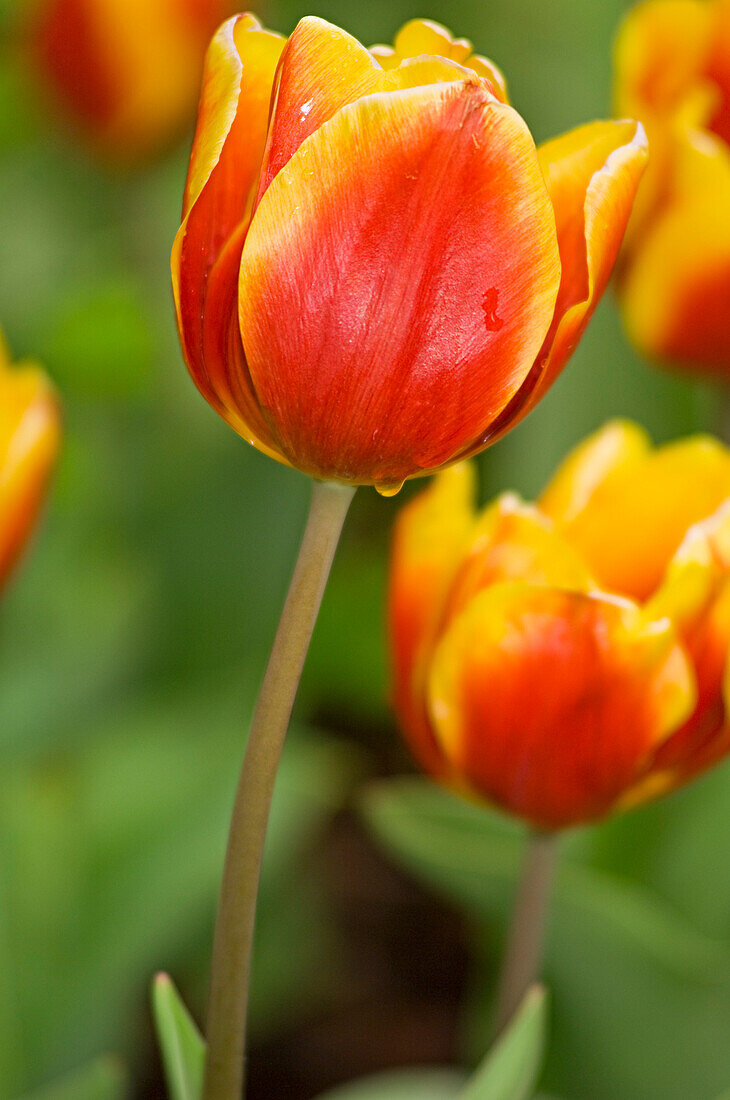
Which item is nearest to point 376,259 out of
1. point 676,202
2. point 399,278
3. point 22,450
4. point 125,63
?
point 399,278

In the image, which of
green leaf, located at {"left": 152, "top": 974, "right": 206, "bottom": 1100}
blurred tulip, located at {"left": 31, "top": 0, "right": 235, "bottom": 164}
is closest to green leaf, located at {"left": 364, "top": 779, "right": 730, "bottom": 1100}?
green leaf, located at {"left": 152, "top": 974, "right": 206, "bottom": 1100}

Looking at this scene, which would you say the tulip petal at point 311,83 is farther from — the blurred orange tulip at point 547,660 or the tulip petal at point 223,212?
the blurred orange tulip at point 547,660

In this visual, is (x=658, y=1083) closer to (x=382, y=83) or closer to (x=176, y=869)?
(x=176, y=869)

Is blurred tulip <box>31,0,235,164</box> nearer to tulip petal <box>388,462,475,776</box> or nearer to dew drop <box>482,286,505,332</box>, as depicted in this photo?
tulip petal <box>388,462,475,776</box>

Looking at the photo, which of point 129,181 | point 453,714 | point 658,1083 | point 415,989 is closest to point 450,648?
point 453,714

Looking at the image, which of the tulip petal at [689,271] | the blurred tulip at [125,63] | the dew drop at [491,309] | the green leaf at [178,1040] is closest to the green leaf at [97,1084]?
the green leaf at [178,1040]

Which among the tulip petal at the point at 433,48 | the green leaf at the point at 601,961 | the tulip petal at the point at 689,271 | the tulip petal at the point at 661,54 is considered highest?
the tulip petal at the point at 433,48

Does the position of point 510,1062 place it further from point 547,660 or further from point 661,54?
point 661,54

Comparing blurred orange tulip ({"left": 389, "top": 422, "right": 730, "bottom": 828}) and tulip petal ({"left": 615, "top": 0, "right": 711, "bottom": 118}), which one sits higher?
tulip petal ({"left": 615, "top": 0, "right": 711, "bottom": 118})
